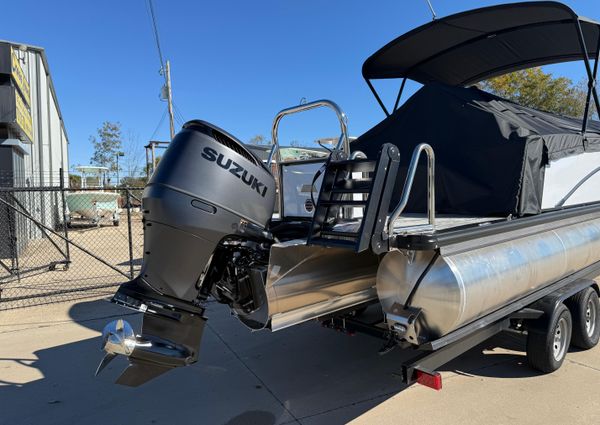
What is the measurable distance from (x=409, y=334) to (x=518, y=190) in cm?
185

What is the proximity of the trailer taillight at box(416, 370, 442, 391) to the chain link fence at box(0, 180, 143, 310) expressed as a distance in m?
5.01

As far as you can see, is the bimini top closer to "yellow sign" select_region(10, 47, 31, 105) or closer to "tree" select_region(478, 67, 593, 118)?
"yellow sign" select_region(10, 47, 31, 105)

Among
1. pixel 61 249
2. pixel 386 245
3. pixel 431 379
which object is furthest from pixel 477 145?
pixel 61 249

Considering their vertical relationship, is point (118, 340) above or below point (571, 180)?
below

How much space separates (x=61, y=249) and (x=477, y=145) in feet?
35.0

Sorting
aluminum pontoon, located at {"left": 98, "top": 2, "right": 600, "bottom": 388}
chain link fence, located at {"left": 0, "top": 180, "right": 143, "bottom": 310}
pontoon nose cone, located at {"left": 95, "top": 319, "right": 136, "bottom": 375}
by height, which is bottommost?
chain link fence, located at {"left": 0, "top": 180, "right": 143, "bottom": 310}

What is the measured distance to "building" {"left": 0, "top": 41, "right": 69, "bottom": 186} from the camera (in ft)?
34.2

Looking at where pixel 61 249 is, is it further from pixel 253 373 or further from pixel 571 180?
pixel 571 180

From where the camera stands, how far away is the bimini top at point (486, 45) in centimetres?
496

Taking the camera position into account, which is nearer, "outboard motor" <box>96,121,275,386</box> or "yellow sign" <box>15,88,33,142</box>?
"outboard motor" <box>96,121,275,386</box>

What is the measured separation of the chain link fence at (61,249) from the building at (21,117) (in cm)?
92

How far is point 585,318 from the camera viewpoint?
4141 millimetres

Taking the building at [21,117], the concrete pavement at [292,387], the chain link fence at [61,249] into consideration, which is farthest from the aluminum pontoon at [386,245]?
the building at [21,117]

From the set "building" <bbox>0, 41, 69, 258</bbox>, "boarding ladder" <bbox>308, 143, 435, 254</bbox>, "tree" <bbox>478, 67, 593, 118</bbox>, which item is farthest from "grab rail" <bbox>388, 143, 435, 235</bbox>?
"tree" <bbox>478, 67, 593, 118</bbox>
